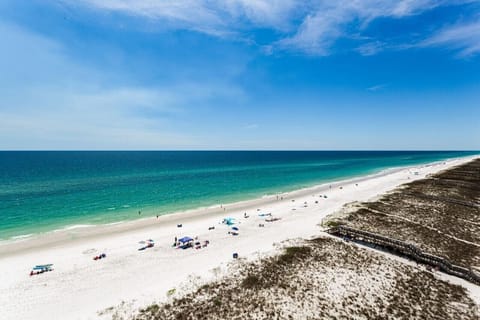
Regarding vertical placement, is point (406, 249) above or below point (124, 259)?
above

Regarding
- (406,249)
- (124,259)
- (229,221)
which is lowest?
(124,259)

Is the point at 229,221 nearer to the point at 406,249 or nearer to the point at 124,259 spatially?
the point at 124,259

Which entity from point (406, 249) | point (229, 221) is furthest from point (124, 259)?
point (406, 249)

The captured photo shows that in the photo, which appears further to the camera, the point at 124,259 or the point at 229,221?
the point at 229,221

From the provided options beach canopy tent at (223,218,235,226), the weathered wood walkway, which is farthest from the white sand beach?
the weathered wood walkway

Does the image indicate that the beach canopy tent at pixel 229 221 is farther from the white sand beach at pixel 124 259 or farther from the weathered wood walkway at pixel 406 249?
the weathered wood walkway at pixel 406 249

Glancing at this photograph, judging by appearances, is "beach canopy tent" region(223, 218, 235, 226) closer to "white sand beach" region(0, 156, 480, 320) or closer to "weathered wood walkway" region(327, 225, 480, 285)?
"white sand beach" region(0, 156, 480, 320)

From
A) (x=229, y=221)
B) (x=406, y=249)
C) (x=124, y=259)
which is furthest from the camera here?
(x=229, y=221)
